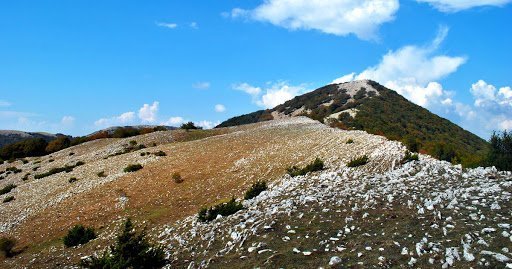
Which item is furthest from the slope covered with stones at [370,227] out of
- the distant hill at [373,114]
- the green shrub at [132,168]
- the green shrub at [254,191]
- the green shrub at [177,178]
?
the distant hill at [373,114]

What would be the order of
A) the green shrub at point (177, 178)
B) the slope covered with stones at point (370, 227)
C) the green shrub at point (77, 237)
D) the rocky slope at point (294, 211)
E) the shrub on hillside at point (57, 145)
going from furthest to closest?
the shrub on hillside at point (57, 145) → the green shrub at point (177, 178) → the green shrub at point (77, 237) → the rocky slope at point (294, 211) → the slope covered with stones at point (370, 227)

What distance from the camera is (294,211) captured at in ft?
51.9

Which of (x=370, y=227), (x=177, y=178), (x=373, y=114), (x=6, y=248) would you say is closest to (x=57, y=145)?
(x=177, y=178)

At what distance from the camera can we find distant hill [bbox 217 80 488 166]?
79875mm

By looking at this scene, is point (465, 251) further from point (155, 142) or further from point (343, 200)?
point (155, 142)

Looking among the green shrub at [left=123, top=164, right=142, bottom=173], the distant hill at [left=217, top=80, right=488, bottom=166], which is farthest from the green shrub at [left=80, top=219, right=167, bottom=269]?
the distant hill at [left=217, top=80, right=488, bottom=166]

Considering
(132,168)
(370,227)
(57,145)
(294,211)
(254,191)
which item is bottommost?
(370,227)

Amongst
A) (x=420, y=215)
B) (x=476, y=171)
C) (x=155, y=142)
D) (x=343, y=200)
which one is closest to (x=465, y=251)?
(x=420, y=215)

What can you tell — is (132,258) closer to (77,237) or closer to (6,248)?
(77,237)

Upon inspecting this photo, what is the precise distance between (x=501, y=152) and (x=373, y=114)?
7386 cm

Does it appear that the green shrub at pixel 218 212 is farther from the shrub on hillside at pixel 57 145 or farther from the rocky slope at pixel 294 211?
the shrub on hillside at pixel 57 145

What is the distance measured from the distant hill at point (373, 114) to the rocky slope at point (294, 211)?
122 feet

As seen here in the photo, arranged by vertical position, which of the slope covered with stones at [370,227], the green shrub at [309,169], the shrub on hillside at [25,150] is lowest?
the slope covered with stones at [370,227]

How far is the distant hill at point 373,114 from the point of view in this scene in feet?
262
